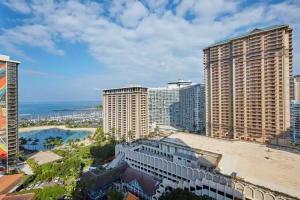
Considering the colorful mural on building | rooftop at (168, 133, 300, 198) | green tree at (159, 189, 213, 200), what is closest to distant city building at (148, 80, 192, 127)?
rooftop at (168, 133, 300, 198)

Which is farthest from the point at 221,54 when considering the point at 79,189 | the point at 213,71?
the point at 79,189

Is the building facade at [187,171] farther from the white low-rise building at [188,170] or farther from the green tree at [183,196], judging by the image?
the green tree at [183,196]

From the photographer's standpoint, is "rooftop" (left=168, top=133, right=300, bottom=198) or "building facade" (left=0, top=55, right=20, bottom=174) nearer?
"rooftop" (left=168, top=133, right=300, bottom=198)

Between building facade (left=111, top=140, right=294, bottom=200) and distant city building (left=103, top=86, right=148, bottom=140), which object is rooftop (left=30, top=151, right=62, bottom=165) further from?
distant city building (left=103, top=86, right=148, bottom=140)

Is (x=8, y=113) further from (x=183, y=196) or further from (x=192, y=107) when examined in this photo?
(x=192, y=107)

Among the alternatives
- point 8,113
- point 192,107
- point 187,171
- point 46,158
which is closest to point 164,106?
point 192,107

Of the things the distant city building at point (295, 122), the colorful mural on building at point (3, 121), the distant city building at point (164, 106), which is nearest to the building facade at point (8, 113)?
the colorful mural on building at point (3, 121)
